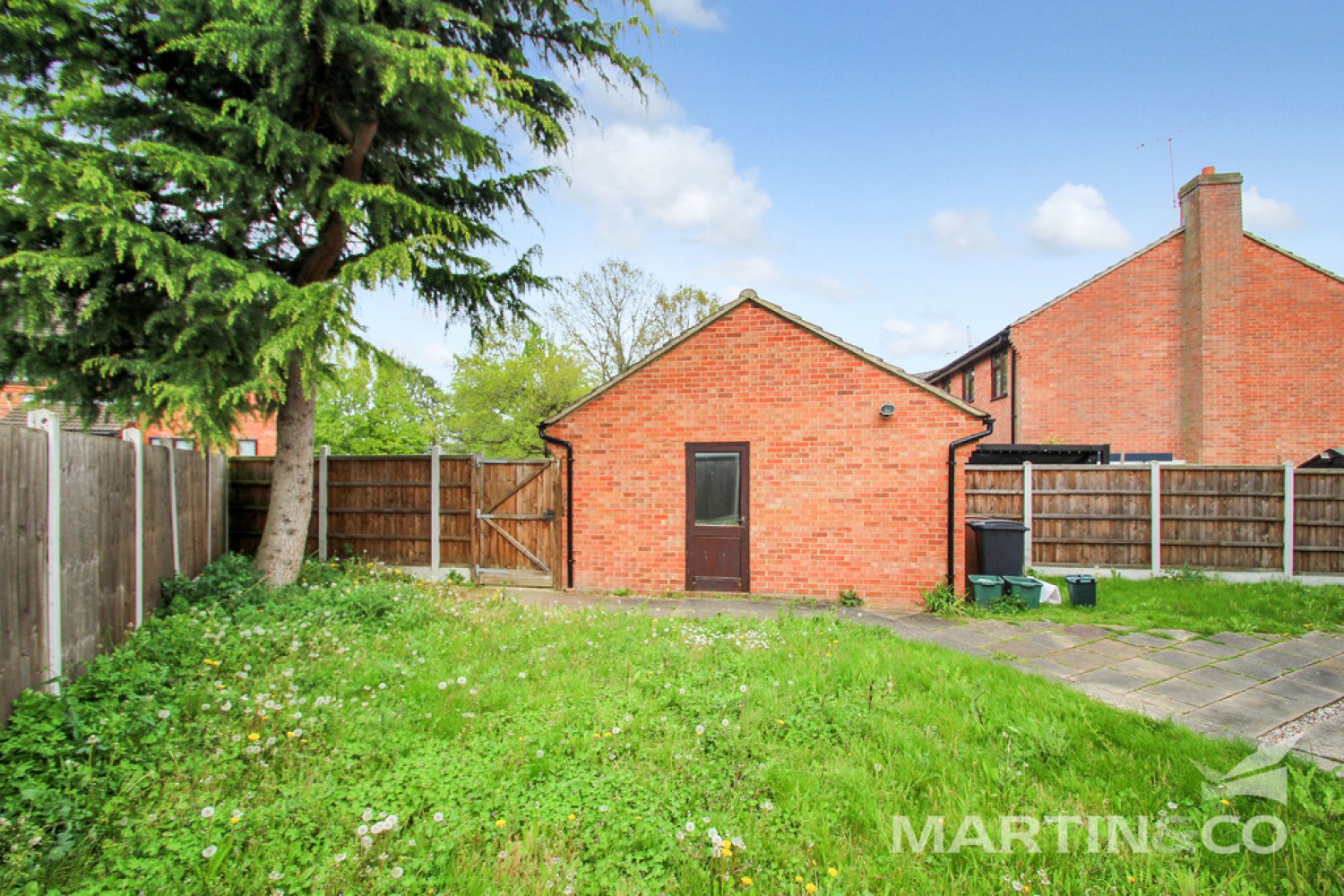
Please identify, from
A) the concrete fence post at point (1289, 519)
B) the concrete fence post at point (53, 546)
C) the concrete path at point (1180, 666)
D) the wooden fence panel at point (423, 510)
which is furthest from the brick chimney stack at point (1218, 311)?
A: the concrete fence post at point (53, 546)

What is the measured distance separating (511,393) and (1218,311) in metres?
21.7

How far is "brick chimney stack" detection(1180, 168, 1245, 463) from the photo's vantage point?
14.6 metres

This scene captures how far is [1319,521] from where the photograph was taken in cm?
918

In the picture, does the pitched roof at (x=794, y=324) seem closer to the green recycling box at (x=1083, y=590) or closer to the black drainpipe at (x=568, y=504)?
the black drainpipe at (x=568, y=504)

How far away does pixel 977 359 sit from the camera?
19609 millimetres

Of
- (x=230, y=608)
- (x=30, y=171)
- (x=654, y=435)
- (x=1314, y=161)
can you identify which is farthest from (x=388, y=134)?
(x=1314, y=161)

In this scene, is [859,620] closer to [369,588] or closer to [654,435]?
[654,435]

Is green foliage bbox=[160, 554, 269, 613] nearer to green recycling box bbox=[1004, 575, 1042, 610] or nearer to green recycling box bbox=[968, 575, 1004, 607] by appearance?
green recycling box bbox=[968, 575, 1004, 607]

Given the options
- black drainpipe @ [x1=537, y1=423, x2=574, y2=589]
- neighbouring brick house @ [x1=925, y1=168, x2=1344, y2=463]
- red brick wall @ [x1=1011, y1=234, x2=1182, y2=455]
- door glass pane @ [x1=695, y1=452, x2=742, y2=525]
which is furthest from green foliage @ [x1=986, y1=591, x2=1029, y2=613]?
neighbouring brick house @ [x1=925, y1=168, x2=1344, y2=463]

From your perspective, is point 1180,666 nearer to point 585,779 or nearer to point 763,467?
point 763,467

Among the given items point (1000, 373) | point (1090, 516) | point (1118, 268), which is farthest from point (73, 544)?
point (1118, 268)

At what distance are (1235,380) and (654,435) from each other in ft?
52.3

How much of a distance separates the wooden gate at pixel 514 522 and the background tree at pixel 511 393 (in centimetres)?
1253

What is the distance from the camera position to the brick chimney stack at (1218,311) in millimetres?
14617
